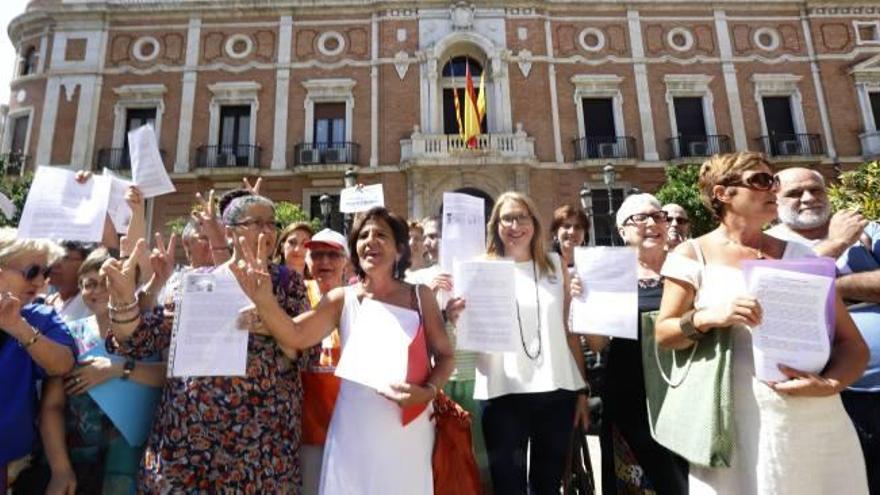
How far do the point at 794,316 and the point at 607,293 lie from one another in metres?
0.86

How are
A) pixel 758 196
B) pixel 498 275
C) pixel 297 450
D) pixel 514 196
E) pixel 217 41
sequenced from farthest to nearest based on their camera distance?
pixel 217 41, pixel 514 196, pixel 498 275, pixel 297 450, pixel 758 196

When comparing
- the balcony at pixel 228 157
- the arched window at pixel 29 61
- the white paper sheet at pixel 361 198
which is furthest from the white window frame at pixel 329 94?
the white paper sheet at pixel 361 198

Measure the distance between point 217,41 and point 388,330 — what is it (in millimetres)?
17559

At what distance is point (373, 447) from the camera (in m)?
1.90

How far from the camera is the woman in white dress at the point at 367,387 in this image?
187 cm

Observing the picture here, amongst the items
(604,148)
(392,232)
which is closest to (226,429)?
(392,232)

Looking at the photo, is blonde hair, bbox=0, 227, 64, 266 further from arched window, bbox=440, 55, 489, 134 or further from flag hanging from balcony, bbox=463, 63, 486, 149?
arched window, bbox=440, 55, 489, 134

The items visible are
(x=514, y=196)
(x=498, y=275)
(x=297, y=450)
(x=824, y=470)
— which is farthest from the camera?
(x=514, y=196)

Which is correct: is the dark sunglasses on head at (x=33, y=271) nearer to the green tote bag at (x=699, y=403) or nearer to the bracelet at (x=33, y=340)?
the bracelet at (x=33, y=340)

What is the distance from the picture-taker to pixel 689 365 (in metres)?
1.93

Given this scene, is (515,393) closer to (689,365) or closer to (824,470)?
(689,365)

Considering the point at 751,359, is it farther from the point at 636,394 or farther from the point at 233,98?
the point at 233,98

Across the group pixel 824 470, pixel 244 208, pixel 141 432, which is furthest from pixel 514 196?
pixel 141 432

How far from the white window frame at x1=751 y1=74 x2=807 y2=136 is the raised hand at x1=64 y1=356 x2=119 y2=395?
1906cm
